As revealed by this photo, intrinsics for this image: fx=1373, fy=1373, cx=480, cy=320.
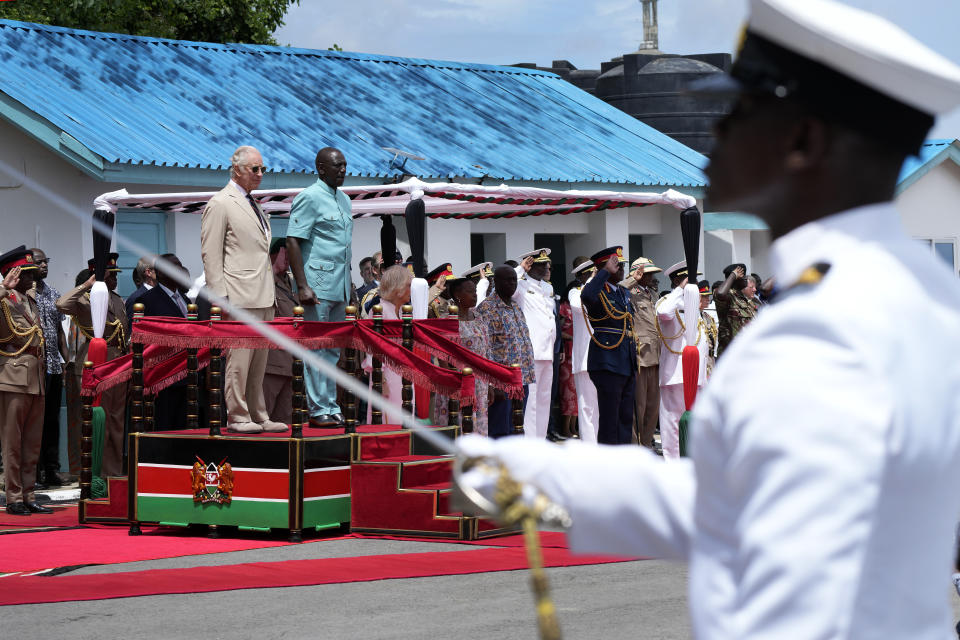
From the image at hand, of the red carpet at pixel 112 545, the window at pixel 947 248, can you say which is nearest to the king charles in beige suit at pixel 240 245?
the red carpet at pixel 112 545

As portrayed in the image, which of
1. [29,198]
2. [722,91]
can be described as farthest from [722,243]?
[722,91]

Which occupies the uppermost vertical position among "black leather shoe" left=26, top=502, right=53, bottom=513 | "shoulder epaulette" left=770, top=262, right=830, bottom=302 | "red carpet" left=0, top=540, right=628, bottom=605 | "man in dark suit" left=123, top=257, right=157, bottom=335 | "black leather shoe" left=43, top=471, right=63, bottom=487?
"man in dark suit" left=123, top=257, right=157, bottom=335

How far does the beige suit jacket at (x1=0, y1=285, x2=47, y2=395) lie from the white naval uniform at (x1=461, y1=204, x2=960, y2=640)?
375 inches

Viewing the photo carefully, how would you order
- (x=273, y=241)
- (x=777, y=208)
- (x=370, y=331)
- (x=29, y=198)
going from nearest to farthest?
(x=777, y=208)
(x=370, y=331)
(x=273, y=241)
(x=29, y=198)

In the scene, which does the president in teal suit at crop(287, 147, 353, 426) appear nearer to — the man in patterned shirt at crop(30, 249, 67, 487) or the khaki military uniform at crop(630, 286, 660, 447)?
the man in patterned shirt at crop(30, 249, 67, 487)

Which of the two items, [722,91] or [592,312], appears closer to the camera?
[722,91]

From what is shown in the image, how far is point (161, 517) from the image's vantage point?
9.65 meters

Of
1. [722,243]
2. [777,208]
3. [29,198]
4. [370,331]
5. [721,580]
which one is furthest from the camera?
[722,243]

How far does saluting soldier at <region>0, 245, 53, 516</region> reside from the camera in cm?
1061

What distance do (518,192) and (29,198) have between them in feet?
18.6

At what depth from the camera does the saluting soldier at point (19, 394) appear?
34.8 ft

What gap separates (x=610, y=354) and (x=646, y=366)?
47.1 inches

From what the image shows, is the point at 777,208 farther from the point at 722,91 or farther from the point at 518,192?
the point at 518,192

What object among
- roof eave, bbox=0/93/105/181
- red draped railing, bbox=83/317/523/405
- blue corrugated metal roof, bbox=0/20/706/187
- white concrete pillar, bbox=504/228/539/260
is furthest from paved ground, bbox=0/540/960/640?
white concrete pillar, bbox=504/228/539/260
